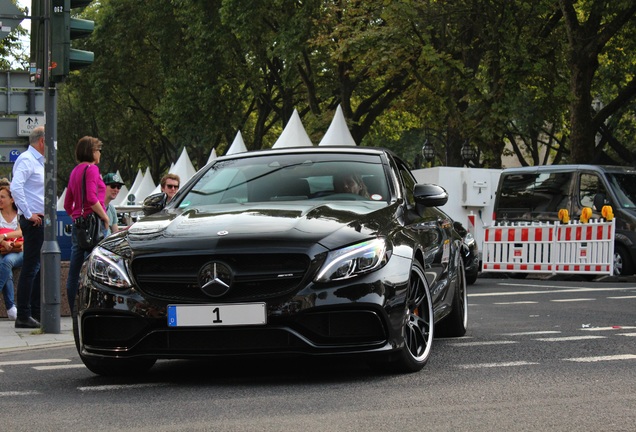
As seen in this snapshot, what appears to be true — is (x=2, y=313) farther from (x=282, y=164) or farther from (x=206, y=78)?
(x=206, y=78)

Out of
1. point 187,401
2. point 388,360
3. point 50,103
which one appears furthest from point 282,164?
point 50,103

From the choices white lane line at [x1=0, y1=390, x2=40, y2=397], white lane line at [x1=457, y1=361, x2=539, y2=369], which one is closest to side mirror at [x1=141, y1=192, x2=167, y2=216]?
white lane line at [x1=0, y1=390, x2=40, y2=397]

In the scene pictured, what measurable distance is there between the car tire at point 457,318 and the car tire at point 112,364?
9.22 ft

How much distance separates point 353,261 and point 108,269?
142cm

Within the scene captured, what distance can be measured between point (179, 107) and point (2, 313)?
1286 inches

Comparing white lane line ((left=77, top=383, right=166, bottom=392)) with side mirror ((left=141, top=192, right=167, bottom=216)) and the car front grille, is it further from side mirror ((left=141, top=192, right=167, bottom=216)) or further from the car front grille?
side mirror ((left=141, top=192, right=167, bottom=216))

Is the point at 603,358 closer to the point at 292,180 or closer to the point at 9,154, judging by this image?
the point at 292,180

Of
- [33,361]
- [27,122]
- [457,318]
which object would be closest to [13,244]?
[33,361]

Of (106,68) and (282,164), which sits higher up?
(106,68)

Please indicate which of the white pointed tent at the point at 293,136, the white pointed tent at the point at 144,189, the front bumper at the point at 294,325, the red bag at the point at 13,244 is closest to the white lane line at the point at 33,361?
the front bumper at the point at 294,325

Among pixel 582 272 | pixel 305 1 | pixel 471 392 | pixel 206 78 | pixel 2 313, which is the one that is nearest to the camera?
pixel 471 392

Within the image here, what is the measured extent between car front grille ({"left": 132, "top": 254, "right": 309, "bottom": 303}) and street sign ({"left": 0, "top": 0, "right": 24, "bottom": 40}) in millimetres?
5959

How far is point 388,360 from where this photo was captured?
7246 millimetres

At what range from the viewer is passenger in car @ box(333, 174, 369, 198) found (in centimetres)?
834
